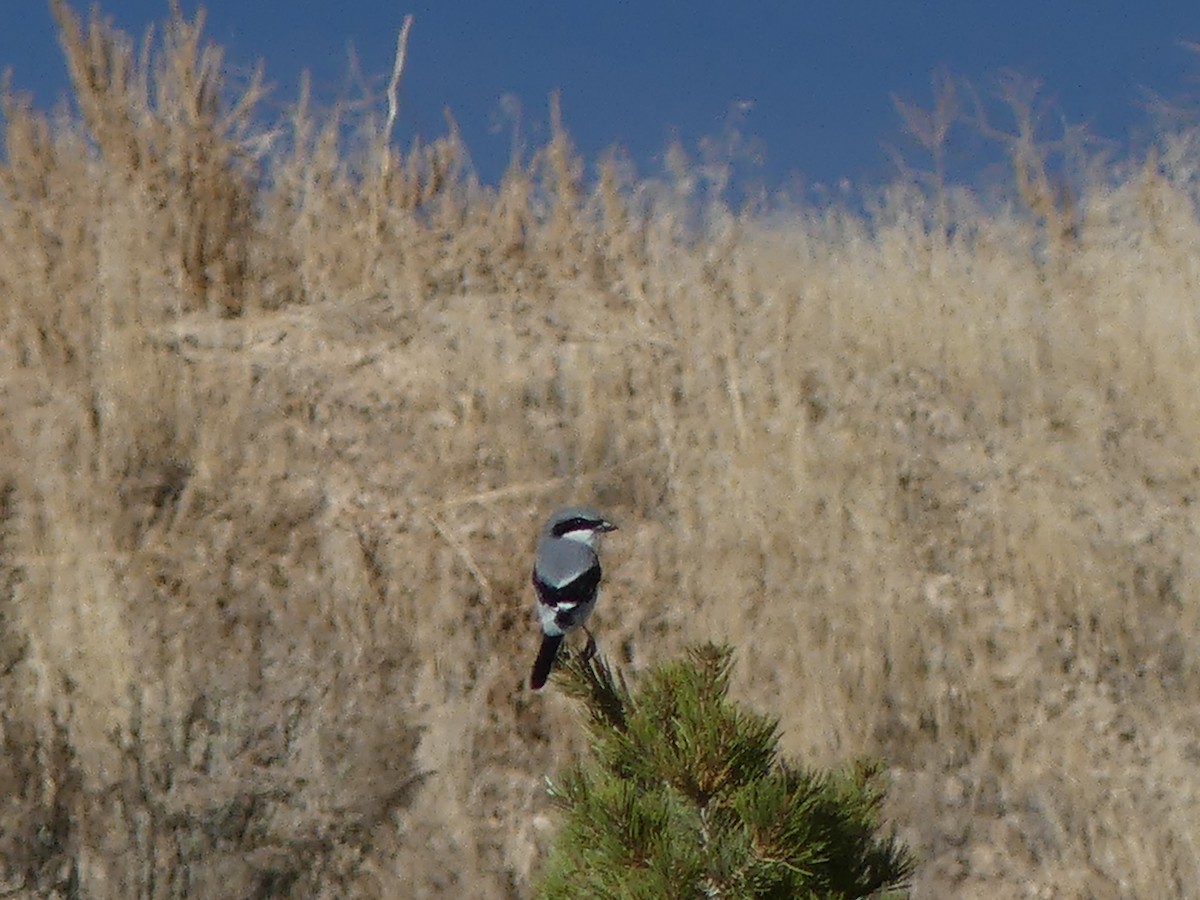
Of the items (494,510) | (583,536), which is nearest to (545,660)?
(583,536)

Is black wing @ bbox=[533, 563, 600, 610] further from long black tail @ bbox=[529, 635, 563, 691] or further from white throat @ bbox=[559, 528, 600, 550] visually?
white throat @ bbox=[559, 528, 600, 550]

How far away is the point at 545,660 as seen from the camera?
3006 millimetres

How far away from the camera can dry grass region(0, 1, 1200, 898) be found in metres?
4.75

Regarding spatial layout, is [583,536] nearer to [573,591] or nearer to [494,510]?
[573,591]

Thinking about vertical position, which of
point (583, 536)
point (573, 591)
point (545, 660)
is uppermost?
point (583, 536)

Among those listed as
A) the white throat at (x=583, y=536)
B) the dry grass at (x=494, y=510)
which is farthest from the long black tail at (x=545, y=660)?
the dry grass at (x=494, y=510)

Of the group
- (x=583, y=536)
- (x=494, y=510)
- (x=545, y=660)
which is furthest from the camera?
(x=494, y=510)

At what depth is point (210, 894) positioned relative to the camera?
4625 mm

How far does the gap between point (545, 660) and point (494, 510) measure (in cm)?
258

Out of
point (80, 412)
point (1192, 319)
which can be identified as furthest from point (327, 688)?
point (1192, 319)

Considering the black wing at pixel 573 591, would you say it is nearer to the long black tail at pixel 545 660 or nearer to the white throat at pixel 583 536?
the long black tail at pixel 545 660

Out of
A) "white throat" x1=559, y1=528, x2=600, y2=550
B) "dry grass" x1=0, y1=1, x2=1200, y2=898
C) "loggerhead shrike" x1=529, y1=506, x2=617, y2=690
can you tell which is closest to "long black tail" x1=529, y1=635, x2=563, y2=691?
"loggerhead shrike" x1=529, y1=506, x2=617, y2=690

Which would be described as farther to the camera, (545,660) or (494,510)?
(494,510)

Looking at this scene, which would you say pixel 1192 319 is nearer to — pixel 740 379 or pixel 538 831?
pixel 740 379
